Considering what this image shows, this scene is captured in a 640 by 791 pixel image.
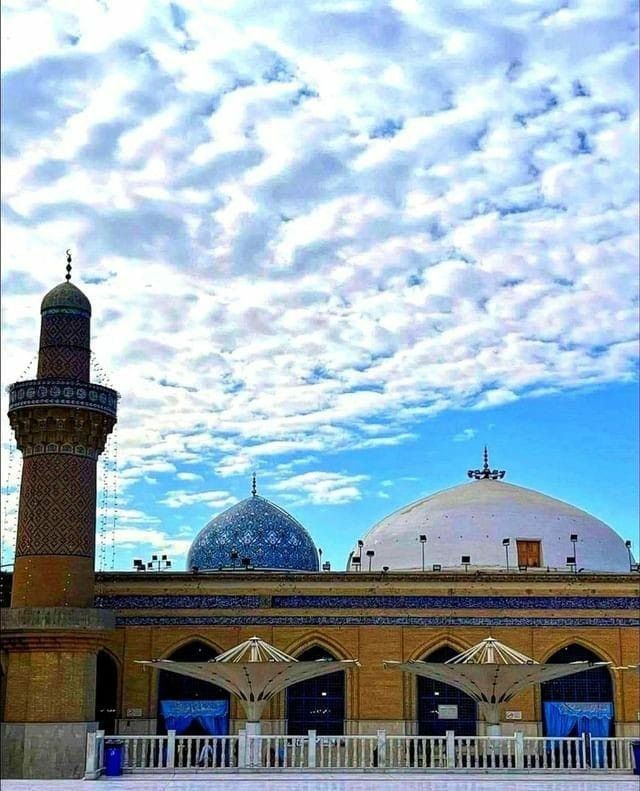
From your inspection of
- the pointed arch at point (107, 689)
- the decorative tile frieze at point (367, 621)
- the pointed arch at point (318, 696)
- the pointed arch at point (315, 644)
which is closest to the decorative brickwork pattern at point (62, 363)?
the decorative tile frieze at point (367, 621)

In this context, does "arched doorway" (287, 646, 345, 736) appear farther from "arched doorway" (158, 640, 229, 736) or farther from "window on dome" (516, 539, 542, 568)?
"window on dome" (516, 539, 542, 568)

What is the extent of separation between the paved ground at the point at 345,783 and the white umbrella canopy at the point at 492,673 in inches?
103

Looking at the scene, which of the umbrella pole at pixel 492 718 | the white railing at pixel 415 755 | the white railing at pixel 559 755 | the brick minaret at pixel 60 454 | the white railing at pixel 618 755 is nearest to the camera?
the white railing at pixel 559 755

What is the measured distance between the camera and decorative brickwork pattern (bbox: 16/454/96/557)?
20062mm

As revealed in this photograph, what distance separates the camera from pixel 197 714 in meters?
21.7

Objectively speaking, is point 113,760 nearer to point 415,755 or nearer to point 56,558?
point 415,755

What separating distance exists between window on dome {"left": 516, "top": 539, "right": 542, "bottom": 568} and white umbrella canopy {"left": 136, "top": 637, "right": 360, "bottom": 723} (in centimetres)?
785

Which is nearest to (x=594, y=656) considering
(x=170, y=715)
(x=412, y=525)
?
(x=412, y=525)

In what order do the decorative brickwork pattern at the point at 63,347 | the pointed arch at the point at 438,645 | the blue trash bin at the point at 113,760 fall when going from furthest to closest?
Result: the pointed arch at the point at 438,645 < the decorative brickwork pattern at the point at 63,347 < the blue trash bin at the point at 113,760

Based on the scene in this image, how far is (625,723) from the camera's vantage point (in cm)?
2142

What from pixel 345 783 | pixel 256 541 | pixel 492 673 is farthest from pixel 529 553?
pixel 345 783

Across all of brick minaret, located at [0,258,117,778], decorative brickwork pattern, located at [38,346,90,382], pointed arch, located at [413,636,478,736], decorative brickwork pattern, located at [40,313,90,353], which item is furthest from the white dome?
decorative brickwork pattern, located at [40,313,90,353]

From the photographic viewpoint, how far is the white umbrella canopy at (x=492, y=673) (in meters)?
17.9

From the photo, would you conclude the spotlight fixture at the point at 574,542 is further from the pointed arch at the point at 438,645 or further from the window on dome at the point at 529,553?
the pointed arch at the point at 438,645
